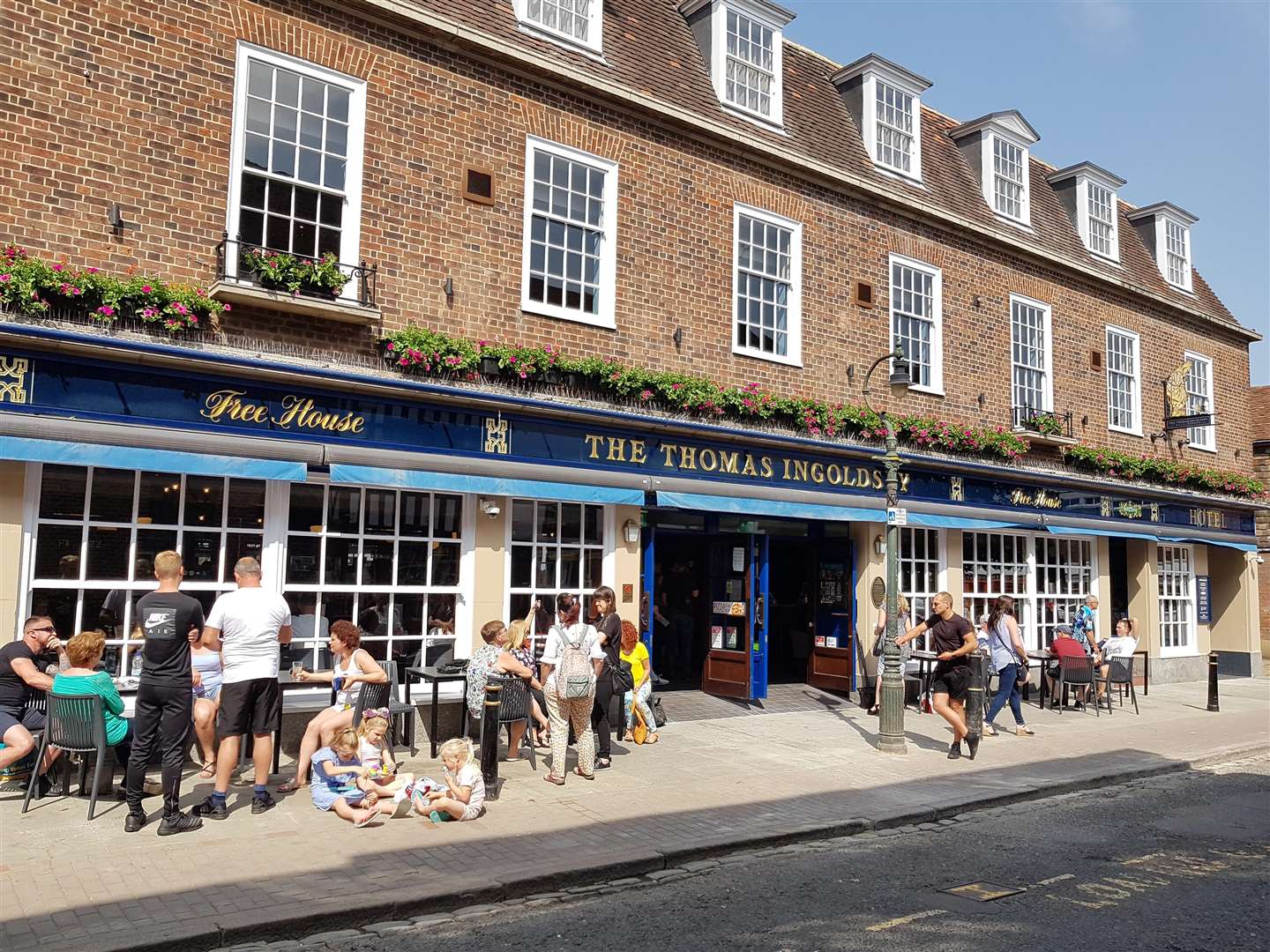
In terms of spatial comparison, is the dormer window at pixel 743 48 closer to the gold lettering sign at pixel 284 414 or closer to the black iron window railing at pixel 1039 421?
the black iron window railing at pixel 1039 421

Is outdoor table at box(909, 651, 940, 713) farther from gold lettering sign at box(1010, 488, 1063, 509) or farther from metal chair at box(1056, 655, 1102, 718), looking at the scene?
gold lettering sign at box(1010, 488, 1063, 509)

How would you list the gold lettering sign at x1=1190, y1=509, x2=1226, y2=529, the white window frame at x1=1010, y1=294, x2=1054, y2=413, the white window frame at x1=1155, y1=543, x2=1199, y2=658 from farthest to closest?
the gold lettering sign at x1=1190, y1=509, x2=1226, y2=529 < the white window frame at x1=1155, y1=543, x2=1199, y2=658 < the white window frame at x1=1010, y1=294, x2=1054, y2=413

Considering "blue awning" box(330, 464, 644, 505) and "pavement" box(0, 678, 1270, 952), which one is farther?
"blue awning" box(330, 464, 644, 505)

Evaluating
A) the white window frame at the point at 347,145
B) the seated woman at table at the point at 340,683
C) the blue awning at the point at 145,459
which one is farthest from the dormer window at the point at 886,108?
the seated woman at table at the point at 340,683

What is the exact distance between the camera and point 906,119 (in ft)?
56.4

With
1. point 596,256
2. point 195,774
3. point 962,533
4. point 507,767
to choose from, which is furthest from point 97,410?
point 962,533

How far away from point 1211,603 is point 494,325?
64.2 ft

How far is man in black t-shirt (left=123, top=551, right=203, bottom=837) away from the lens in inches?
274

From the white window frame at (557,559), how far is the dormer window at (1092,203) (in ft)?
44.5

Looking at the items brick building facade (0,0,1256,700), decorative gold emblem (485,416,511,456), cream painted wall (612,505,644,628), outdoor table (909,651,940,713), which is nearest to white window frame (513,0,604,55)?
brick building facade (0,0,1256,700)

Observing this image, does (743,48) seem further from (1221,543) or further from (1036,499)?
(1221,543)

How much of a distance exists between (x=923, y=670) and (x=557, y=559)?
20.1ft

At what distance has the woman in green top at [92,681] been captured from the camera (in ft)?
24.1

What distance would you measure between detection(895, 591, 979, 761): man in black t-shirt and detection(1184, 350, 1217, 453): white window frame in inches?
558
